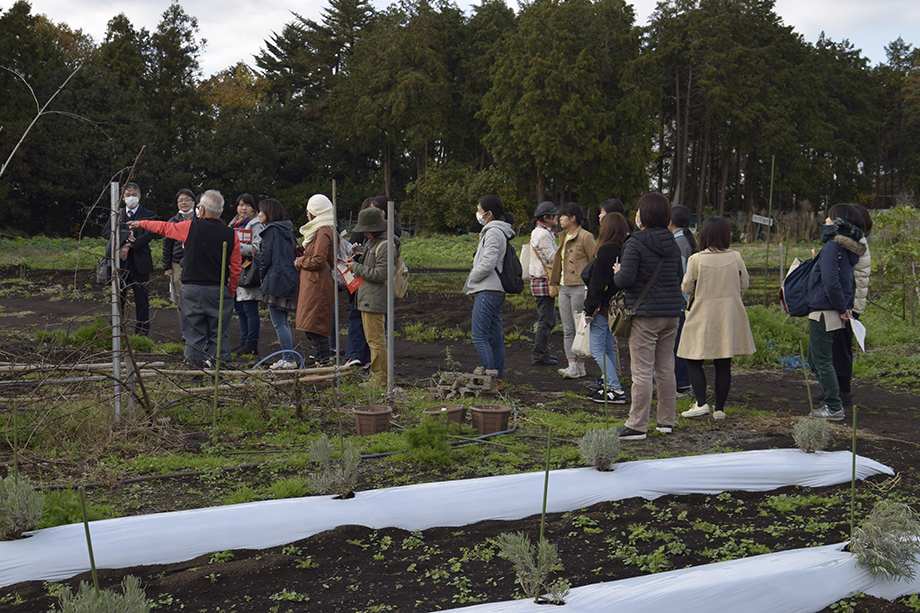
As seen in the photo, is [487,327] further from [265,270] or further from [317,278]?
[265,270]

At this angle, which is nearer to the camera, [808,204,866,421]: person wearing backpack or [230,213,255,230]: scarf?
[808,204,866,421]: person wearing backpack

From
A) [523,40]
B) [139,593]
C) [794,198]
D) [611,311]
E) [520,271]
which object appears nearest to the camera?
[139,593]

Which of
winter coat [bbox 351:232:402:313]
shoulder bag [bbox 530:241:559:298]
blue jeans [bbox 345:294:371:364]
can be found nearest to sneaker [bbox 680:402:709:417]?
shoulder bag [bbox 530:241:559:298]

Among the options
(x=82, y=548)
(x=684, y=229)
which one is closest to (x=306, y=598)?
(x=82, y=548)

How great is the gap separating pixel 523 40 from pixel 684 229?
108 feet

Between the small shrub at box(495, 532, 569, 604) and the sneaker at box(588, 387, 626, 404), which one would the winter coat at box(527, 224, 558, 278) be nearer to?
the sneaker at box(588, 387, 626, 404)

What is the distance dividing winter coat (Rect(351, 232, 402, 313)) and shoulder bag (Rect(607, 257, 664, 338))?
80.5 inches

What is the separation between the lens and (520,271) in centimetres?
668

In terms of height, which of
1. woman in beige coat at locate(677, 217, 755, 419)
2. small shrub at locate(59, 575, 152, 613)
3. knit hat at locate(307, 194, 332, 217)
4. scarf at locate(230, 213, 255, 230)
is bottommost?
small shrub at locate(59, 575, 152, 613)

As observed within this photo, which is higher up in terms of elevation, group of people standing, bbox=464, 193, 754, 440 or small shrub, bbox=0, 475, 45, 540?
group of people standing, bbox=464, 193, 754, 440

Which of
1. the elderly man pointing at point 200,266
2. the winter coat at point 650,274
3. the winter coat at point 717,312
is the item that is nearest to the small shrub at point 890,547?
the winter coat at point 650,274

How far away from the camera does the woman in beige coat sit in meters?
5.88

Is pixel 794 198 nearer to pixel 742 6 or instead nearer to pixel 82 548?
pixel 742 6

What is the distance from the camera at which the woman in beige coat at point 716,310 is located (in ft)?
19.3
